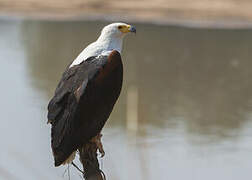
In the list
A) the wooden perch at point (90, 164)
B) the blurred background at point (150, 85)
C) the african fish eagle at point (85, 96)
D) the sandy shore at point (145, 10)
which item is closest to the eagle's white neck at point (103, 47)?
the african fish eagle at point (85, 96)

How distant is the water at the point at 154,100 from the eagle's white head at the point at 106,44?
0.38 metres

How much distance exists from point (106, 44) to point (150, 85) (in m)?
7.60

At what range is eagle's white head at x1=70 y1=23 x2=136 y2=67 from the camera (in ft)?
13.3

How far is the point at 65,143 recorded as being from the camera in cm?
383

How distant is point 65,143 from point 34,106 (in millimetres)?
6060

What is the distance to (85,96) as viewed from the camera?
12.9 ft

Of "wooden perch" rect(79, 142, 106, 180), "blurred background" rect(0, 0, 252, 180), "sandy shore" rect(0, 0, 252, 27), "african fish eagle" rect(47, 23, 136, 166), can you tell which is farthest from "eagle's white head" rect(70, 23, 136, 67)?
"sandy shore" rect(0, 0, 252, 27)

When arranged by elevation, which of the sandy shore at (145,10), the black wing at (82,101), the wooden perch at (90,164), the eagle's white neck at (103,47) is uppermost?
the eagle's white neck at (103,47)

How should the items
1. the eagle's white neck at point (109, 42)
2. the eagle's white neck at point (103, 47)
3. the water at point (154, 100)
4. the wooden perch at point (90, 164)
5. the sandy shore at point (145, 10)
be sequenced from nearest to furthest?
1. the wooden perch at point (90, 164)
2. the eagle's white neck at point (103, 47)
3. the eagle's white neck at point (109, 42)
4. the water at point (154, 100)
5. the sandy shore at point (145, 10)

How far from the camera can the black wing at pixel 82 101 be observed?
3.83 meters

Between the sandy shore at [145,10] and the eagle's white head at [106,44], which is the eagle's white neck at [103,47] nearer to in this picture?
the eagle's white head at [106,44]

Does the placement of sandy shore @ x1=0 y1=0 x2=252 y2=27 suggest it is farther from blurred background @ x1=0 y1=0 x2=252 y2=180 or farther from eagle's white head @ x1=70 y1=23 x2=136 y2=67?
eagle's white head @ x1=70 y1=23 x2=136 y2=67

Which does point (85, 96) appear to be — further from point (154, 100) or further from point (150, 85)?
point (150, 85)

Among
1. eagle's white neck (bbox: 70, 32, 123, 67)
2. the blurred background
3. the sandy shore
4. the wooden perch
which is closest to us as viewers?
the wooden perch
